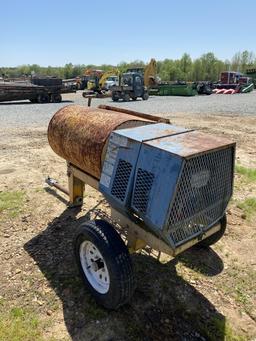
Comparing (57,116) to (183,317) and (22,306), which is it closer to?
(22,306)

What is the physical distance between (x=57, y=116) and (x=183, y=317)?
116 inches

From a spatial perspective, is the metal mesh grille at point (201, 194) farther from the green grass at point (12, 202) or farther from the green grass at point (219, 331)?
the green grass at point (12, 202)

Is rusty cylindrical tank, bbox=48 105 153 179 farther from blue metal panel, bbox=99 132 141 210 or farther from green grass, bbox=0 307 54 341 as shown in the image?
green grass, bbox=0 307 54 341

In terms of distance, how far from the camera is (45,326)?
2848 mm

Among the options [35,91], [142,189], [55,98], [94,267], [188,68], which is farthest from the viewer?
[188,68]

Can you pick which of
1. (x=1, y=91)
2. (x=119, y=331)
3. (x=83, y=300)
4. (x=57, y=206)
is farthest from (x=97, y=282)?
(x=1, y=91)

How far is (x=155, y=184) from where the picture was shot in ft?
8.37

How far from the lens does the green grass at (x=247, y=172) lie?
255 inches

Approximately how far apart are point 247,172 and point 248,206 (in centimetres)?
170

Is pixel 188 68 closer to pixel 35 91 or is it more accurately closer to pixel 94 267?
Answer: pixel 35 91

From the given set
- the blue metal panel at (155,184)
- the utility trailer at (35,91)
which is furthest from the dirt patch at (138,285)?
the utility trailer at (35,91)

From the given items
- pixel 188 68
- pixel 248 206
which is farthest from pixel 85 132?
pixel 188 68

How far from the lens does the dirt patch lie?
2.84 metres

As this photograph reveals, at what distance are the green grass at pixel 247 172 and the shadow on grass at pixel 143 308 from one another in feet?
10.2
